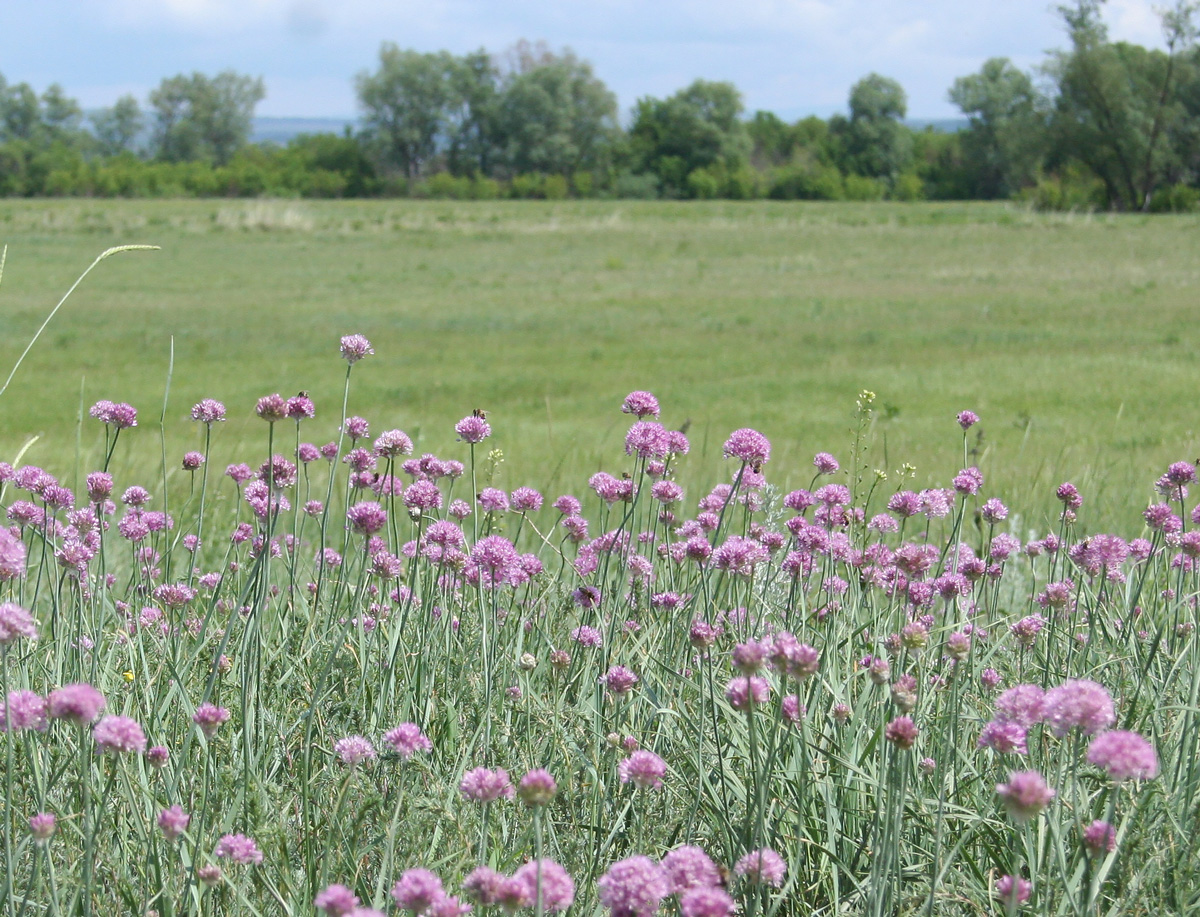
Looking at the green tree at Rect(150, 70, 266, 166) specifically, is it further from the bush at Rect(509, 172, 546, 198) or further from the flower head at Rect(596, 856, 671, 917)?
the flower head at Rect(596, 856, 671, 917)

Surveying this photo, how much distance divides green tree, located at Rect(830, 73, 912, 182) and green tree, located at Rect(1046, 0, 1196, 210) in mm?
31151

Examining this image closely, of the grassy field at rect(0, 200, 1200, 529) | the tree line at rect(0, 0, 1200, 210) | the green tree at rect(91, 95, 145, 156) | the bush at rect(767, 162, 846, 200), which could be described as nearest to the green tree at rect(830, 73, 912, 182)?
the tree line at rect(0, 0, 1200, 210)

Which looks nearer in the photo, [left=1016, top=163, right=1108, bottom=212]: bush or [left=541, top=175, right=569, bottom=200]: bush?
[left=1016, top=163, right=1108, bottom=212]: bush

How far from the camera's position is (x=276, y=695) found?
91.8 inches

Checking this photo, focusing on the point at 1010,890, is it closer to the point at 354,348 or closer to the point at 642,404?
the point at 642,404

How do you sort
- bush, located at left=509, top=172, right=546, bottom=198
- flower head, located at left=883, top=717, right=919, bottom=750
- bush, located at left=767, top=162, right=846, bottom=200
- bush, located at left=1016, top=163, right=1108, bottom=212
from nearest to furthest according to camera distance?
flower head, located at left=883, top=717, right=919, bottom=750
bush, located at left=1016, top=163, right=1108, bottom=212
bush, located at left=767, top=162, right=846, bottom=200
bush, located at left=509, top=172, right=546, bottom=198

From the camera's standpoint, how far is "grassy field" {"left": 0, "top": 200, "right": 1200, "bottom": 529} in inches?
346

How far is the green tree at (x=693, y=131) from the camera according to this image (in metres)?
88.1

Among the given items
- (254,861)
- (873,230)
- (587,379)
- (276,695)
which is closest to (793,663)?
(254,861)

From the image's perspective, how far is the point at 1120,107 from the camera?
55.3 metres

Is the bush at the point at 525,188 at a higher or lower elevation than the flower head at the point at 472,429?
higher

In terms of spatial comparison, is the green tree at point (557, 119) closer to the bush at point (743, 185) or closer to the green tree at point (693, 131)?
the green tree at point (693, 131)

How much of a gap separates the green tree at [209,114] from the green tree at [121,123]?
62.7ft

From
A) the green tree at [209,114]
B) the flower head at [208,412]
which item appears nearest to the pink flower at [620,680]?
the flower head at [208,412]
